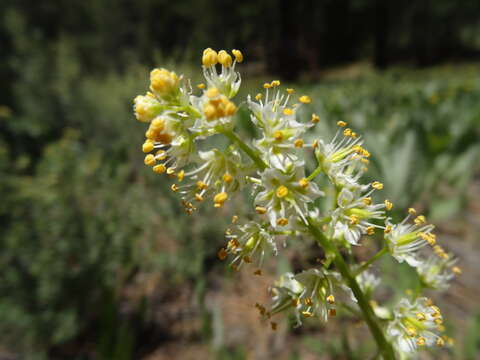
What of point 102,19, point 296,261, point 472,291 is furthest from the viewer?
point 102,19

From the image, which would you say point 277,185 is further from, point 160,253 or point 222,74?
point 160,253

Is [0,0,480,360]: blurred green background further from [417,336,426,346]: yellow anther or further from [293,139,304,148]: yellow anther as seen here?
[293,139,304,148]: yellow anther

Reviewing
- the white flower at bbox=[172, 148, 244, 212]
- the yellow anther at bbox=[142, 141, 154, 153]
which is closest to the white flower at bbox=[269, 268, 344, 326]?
the white flower at bbox=[172, 148, 244, 212]

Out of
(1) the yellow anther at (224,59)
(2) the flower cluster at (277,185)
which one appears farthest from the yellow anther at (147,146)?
(1) the yellow anther at (224,59)

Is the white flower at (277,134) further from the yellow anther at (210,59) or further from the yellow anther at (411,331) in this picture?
the yellow anther at (411,331)

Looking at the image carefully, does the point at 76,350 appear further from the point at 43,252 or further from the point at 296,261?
the point at 296,261

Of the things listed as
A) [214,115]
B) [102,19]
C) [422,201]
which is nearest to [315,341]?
[214,115]

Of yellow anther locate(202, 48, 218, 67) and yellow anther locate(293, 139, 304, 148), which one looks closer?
yellow anther locate(293, 139, 304, 148)
